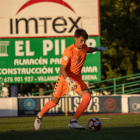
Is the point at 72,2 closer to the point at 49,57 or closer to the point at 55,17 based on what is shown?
the point at 55,17

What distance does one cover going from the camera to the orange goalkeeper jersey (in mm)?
6609

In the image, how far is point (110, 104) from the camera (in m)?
15.7

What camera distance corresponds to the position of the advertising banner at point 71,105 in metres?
15.5

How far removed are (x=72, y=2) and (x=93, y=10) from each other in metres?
0.94

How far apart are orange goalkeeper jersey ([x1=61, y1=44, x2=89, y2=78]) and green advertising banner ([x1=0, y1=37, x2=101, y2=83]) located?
27.2ft

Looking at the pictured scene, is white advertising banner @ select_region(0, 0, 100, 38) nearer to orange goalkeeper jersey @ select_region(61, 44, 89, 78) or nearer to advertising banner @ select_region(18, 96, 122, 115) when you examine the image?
advertising banner @ select_region(18, 96, 122, 115)

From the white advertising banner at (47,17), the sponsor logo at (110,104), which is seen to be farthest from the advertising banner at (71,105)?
the white advertising banner at (47,17)

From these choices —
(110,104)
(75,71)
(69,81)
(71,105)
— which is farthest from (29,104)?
(69,81)

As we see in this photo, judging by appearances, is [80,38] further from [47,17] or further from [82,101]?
[47,17]

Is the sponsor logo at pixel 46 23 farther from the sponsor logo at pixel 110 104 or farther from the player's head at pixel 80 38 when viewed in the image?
the player's head at pixel 80 38

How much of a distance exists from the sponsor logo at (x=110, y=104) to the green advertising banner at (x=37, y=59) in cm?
121

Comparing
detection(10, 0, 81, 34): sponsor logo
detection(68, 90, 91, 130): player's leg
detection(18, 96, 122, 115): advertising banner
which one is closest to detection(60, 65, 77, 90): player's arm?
detection(68, 90, 91, 130): player's leg

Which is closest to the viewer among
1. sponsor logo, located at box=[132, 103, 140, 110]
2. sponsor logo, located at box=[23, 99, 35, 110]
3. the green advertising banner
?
the green advertising banner

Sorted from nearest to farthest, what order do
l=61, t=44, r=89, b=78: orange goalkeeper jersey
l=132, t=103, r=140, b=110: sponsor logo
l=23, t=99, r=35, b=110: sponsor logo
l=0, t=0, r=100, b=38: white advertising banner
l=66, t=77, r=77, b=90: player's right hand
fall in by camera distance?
l=66, t=77, r=77, b=90: player's right hand, l=61, t=44, r=89, b=78: orange goalkeeper jersey, l=0, t=0, r=100, b=38: white advertising banner, l=132, t=103, r=140, b=110: sponsor logo, l=23, t=99, r=35, b=110: sponsor logo
